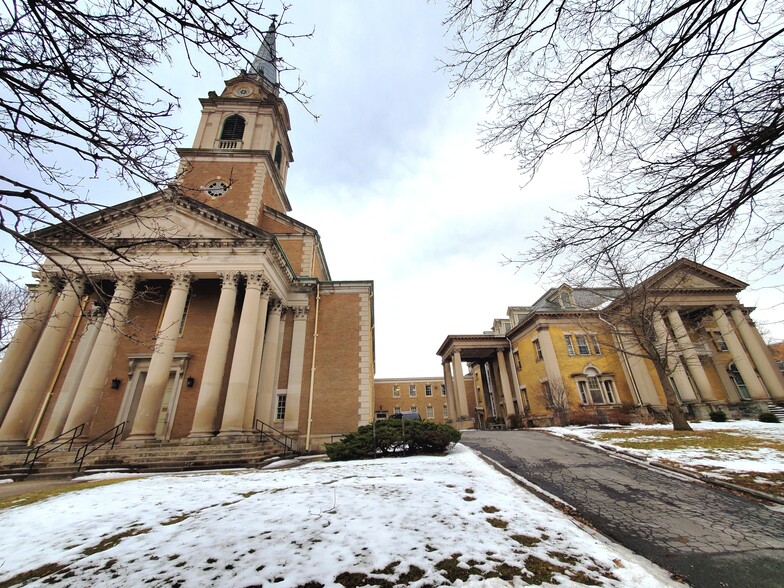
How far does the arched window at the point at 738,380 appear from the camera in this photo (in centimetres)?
2533

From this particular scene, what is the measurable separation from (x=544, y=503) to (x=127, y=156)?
279 inches

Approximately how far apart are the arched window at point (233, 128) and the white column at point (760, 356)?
121 ft

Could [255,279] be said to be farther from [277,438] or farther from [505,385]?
[505,385]

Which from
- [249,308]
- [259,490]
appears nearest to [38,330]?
[249,308]

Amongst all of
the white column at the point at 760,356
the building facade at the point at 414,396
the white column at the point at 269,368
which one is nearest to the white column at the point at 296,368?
the white column at the point at 269,368

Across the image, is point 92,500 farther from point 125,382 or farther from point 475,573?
point 125,382

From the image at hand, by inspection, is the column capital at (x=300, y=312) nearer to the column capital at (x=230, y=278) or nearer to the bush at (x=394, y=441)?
the column capital at (x=230, y=278)

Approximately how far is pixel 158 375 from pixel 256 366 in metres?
3.51

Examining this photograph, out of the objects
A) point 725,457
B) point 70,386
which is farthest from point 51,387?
point 725,457

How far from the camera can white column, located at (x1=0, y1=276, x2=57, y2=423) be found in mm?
→ 12148

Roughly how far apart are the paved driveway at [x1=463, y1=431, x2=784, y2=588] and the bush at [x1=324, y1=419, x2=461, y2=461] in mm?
3145

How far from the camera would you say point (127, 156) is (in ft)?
11.1

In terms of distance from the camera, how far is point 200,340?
51.1ft

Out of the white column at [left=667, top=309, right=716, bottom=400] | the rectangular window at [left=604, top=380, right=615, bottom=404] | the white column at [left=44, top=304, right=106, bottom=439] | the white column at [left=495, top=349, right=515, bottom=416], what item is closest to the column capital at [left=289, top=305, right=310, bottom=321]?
the white column at [left=44, top=304, right=106, bottom=439]
